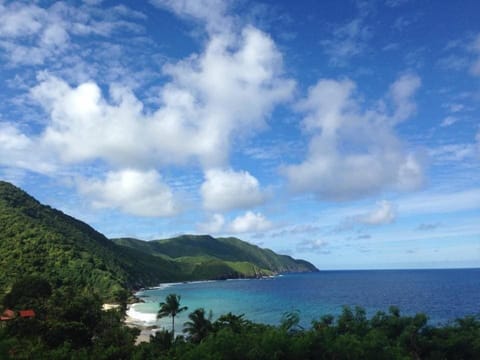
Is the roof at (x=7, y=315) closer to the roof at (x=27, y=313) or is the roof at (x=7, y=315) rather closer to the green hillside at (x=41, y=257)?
the roof at (x=27, y=313)

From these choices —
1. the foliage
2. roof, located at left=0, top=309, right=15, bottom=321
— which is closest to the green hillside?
roof, located at left=0, top=309, right=15, bottom=321

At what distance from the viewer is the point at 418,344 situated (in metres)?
49.1

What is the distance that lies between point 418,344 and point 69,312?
4760 centimetres

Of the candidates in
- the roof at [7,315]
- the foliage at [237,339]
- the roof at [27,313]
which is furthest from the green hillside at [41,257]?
the foliage at [237,339]

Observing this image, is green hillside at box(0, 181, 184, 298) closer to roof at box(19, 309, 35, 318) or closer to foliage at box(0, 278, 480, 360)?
roof at box(19, 309, 35, 318)

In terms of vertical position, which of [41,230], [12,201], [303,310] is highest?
[12,201]

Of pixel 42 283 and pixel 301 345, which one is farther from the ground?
pixel 42 283

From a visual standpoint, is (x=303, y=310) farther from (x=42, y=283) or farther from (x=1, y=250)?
(x=1, y=250)

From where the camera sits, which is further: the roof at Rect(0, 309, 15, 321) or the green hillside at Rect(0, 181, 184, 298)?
the green hillside at Rect(0, 181, 184, 298)

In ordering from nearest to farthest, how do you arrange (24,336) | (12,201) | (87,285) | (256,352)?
(256,352)
(24,336)
(87,285)
(12,201)

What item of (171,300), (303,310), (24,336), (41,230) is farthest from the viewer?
(41,230)

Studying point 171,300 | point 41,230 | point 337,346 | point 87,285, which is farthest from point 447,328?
point 41,230

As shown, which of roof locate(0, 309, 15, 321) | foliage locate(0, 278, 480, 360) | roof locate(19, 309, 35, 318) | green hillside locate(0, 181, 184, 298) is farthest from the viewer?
green hillside locate(0, 181, 184, 298)

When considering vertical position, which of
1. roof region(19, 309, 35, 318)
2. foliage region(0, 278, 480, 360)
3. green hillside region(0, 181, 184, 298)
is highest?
green hillside region(0, 181, 184, 298)
